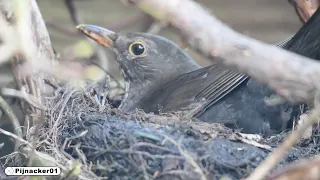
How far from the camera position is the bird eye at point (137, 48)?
4.00 meters

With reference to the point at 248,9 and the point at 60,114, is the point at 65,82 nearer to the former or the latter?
the point at 60,114

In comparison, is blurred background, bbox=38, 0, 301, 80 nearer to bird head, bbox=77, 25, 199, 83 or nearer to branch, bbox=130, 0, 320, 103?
bird head, bbox=77, 25, 199, 83

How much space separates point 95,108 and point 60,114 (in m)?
0.21

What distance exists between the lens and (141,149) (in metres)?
2.51

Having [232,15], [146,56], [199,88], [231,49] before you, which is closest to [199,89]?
[199,88]

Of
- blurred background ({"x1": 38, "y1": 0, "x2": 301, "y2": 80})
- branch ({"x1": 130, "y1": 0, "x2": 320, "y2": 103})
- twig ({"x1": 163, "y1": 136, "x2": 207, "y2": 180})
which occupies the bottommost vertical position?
twig ({"x1": 163, "y1": 136, "x2": 207, "y2": 180})

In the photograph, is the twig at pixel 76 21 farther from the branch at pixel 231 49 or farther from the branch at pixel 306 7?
the branch at pixel 231 49

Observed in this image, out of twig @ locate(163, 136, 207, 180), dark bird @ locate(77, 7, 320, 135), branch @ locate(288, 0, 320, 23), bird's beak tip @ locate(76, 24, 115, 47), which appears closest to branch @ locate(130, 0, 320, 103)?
twig @ locate(163, 136, 207, 180)

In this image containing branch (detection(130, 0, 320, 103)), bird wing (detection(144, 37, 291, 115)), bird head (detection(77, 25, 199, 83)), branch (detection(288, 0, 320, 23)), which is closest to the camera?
branch (detection(130, 0, 320, 103))

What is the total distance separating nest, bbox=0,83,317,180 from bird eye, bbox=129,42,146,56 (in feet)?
3.67

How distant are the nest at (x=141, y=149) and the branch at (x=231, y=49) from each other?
0.77 metres

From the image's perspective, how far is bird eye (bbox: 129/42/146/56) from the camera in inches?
158

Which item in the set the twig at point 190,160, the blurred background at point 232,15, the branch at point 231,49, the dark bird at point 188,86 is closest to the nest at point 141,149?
the twig at point 190,160

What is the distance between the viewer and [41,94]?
311 cm
